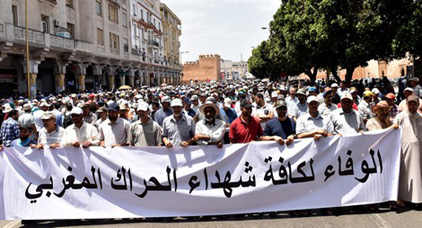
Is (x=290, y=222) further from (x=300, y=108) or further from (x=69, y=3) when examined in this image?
(x=69, y=3)

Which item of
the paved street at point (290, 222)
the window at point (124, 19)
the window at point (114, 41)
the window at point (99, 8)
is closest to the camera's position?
the paved street at point (290, 222)

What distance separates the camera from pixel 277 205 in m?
5.71

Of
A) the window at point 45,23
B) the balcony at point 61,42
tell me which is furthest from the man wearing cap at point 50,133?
the window at point 45,23

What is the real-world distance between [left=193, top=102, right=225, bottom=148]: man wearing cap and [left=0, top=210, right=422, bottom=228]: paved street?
1170mm

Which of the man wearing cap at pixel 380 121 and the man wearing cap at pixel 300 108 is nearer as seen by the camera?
the man wearing cap at pixel 380 121

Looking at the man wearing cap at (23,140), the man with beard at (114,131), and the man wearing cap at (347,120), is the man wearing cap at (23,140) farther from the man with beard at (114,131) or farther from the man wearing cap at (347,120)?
the man wearing cap at (347,120)

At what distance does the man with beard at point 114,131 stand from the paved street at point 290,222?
4.11 ft

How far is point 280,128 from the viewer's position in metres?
6.08

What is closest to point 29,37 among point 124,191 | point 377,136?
point 124,191

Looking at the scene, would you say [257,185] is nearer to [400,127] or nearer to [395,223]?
[395,223]

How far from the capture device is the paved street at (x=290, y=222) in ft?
17.2

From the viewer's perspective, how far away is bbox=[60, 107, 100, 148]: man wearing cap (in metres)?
6.02

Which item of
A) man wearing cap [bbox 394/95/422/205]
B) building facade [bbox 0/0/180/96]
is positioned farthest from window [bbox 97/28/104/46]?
man wearing cap [bbox 394/95/422/205]

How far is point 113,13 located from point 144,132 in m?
38.3
